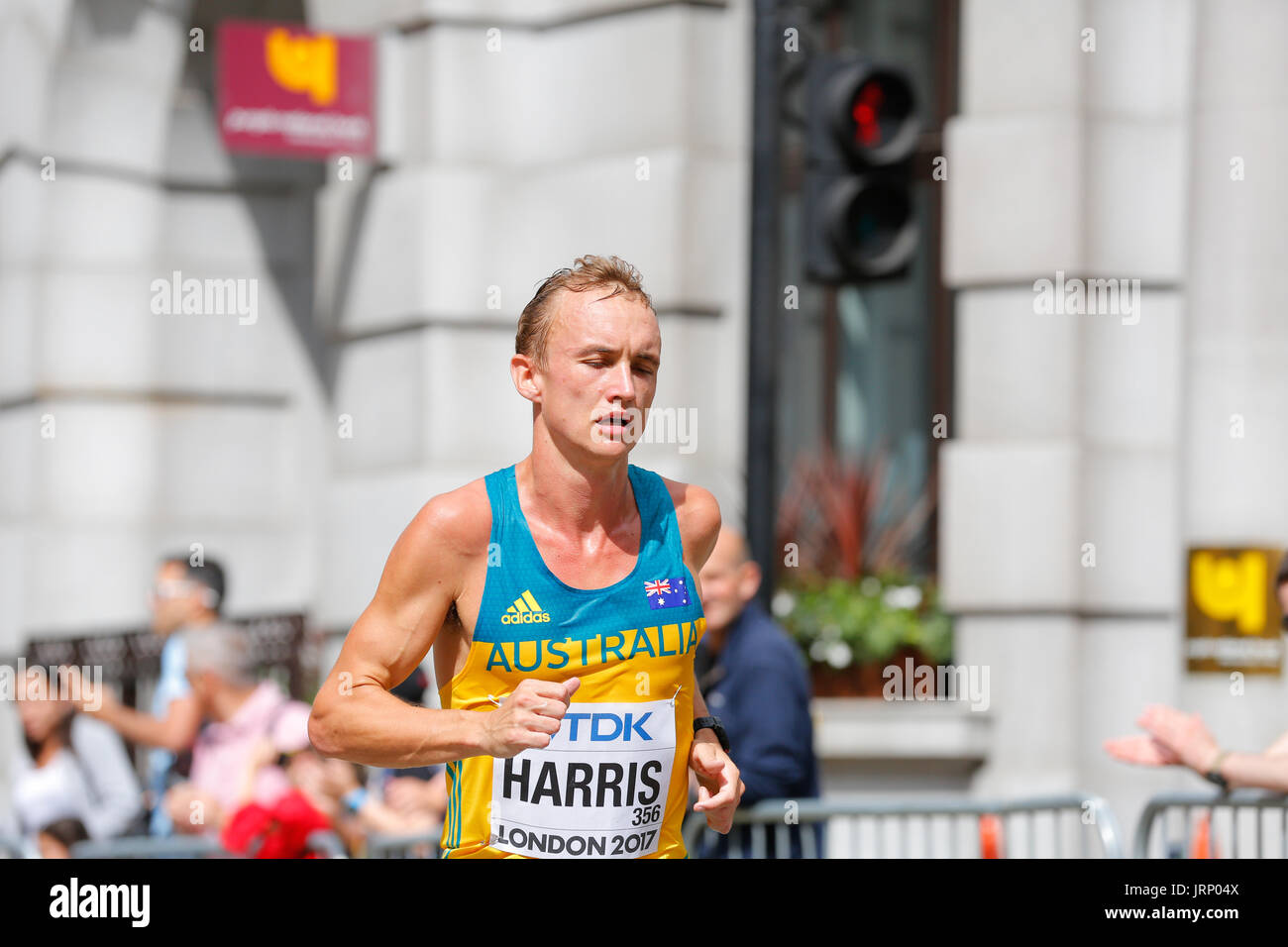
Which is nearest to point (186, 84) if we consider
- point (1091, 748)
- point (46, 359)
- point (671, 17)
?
point (46, 359)

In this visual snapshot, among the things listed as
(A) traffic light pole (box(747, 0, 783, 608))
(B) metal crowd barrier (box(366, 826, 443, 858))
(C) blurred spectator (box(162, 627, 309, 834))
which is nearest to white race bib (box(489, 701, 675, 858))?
(B) metal crowd barrier (box(366, 826, 443, 858))

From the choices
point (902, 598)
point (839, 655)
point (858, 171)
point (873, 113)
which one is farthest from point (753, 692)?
point (902, 598)

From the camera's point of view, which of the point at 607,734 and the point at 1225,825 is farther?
the point at 1225,825

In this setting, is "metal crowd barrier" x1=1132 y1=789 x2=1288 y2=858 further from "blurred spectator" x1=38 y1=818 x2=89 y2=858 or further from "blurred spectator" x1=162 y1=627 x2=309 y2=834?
"blurred spectator" x1=38 y1=818 x2=89 y2=858

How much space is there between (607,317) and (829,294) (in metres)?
8.13

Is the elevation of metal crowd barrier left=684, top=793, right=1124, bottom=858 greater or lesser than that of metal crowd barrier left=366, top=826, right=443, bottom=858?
greater

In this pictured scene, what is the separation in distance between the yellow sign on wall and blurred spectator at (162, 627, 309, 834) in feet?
16.4

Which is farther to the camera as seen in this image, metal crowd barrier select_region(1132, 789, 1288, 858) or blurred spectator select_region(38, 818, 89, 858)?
blurred spectator select_region(38, 818, 89, 858)

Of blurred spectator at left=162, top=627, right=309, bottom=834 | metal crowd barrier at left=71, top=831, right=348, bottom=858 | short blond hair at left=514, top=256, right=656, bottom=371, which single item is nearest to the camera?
short blond hair at left=514, top=256, right=656, bottom=371

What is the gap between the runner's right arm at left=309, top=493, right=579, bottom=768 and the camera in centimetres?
308

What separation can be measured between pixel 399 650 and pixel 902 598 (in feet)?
23.6

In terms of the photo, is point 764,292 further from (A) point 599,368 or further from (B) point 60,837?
(A) point 599,368

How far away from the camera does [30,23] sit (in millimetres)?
12383

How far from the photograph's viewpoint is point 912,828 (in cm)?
668
